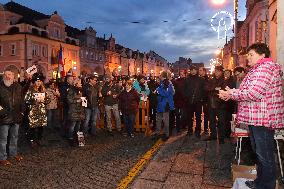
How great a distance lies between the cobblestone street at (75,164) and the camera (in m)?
6.29

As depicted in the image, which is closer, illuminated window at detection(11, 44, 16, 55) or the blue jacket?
the blue jacket

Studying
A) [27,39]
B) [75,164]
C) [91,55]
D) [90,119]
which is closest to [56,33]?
[27,39]

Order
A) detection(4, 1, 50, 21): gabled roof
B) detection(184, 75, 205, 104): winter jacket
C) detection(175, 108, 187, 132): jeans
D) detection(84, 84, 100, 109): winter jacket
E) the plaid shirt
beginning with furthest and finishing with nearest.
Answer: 1. detection(4, 1, 50, 21): gabled roof
2. detection(175, 108, 187, 132): jeans
3. detection(84, 84, 100, 109): winter jacket
4. detection(184, 75, 205, 104): winter jacket
5. the plaid shirt

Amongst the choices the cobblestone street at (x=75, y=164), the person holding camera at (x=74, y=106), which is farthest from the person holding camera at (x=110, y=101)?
the person holding camera at (x=74, y=106)

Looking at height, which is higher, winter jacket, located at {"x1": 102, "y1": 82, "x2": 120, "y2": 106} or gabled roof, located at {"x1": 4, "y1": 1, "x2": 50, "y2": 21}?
gabled roof, located at {"x1": 4, "y1": 1, "x2": 50, "y2": 21}

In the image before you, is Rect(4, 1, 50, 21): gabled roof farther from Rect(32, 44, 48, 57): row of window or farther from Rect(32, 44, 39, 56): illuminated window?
Rect(32, 44, 48, 57): row of window

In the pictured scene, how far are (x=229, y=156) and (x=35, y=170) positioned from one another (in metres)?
4.44

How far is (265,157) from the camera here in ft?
14.8

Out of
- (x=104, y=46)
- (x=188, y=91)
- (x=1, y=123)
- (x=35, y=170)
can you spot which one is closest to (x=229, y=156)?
(x=188, y=91)

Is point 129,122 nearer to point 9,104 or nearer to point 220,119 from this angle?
point 220,119

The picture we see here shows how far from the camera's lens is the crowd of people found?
4.52m

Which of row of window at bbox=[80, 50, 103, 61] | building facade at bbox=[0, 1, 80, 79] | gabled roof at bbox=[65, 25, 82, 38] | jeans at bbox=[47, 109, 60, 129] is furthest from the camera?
row of window at bbox=[80, 50, 103, 61]

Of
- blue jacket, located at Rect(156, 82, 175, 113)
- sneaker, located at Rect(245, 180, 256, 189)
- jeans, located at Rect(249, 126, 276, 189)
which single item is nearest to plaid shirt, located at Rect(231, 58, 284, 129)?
jeans, located at Rect(249, 126, 276, 189)

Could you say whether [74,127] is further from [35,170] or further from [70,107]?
[35,170]
